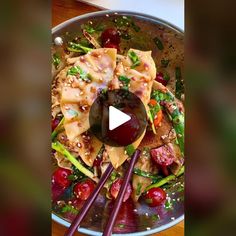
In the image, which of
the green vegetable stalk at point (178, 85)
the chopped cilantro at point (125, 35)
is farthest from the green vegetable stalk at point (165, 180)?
the chopped cilantro at point (125, 35)

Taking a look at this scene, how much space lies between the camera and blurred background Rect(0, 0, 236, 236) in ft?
1.66

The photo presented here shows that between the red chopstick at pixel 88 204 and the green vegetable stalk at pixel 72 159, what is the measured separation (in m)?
0.04

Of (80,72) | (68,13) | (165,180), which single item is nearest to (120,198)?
(165,180)

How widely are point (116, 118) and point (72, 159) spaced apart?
0.19 m

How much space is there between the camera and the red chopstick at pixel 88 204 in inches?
27.0

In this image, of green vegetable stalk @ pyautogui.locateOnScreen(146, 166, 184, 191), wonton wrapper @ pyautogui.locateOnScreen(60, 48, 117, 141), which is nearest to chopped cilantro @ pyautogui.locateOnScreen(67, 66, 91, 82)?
wonton wrapper @ pyautogui.locateOnScreen(60, 48, 117, 141)

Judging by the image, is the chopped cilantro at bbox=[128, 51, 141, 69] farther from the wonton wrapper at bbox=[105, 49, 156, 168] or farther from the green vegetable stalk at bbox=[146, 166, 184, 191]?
the green vegetable stalk at bbox=[146, 166, 184, 191]

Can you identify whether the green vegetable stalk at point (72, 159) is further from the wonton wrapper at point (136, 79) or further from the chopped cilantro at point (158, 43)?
the chopped cilantro at point (158, 43)
